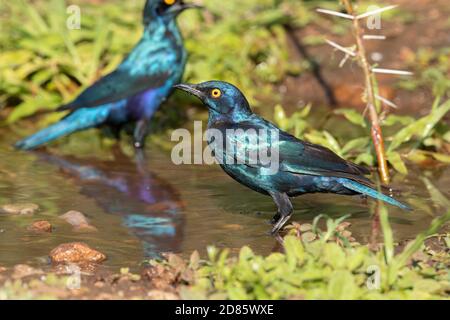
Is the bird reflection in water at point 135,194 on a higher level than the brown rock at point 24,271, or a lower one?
higher

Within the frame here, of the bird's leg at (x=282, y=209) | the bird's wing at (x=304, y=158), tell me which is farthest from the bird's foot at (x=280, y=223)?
the bird's wing at (x=304, y=158)

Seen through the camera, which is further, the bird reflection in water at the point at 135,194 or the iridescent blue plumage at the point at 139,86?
the iridescent blue plumage at the point at 139,86

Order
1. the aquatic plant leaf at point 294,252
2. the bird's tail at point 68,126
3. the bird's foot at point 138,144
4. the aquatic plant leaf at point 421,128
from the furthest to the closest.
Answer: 1. the bird's foot at point 138,144
2. the bird's tail at point 68,126
3. the aquatic plant leaf at point 421,128
4. the aquatic plant leaf at point 294,252

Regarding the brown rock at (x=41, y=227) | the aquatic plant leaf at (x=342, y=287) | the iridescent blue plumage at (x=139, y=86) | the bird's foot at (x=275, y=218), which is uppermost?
the iridescent blue plumage at (x=139, y=86)

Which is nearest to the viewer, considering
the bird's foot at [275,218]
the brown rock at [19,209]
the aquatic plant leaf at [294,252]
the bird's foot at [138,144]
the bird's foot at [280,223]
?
the aquatic plant leaf at [294,252]

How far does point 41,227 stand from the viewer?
6.10m

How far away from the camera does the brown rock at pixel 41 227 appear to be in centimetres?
610

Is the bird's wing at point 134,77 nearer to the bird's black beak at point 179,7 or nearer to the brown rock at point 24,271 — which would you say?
the bird's black beak at point 179,7

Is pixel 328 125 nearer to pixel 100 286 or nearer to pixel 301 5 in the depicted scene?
pixel 301 5

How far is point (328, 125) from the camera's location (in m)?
8.92

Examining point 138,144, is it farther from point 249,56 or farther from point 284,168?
point 284,168

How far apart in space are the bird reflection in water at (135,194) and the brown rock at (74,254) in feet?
0.99

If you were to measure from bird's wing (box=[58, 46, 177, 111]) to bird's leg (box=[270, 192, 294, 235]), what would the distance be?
299cm
